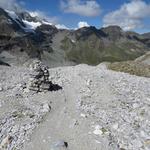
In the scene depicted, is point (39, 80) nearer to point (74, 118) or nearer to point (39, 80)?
point (39, 80)

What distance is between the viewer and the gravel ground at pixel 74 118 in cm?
1748

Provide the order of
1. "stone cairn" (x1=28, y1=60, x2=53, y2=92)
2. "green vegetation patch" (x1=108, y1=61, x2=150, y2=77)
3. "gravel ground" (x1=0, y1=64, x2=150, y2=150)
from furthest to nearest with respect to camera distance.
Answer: "green vegetation patch" (x1=108, y1=61, x2=150, y2=77), "stone cairn" (x1=28, y1=60, x2=53, y2=92), "gravel ground" (x1=0, y1=64, x2=150, y2=150)

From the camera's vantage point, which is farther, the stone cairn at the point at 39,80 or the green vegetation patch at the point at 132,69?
the green vegetation patch at the point at 132,69

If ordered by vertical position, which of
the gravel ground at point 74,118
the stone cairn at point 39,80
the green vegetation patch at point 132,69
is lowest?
the gravel ground at point 74,118

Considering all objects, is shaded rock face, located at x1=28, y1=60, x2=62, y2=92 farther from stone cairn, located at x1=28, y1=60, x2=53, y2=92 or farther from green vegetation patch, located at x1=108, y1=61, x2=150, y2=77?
green vegetation patch, located at x1=108, y1=61, x2=150, y2=77

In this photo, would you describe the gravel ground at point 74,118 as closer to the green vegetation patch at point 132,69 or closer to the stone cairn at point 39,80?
the stone cairn at point 39,80

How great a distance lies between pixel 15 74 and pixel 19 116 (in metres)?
13.9

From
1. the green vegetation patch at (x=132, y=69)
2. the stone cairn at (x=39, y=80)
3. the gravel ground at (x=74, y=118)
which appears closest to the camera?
the gravel ground at (x=74, y=118)

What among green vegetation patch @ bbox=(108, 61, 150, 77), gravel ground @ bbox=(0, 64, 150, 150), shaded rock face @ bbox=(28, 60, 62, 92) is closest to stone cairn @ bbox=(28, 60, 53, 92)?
shaded rock face @ bbox=(28, 60, 62, 92)

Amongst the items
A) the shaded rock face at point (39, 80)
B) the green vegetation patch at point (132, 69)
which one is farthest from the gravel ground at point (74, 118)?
the green vegetation patch at point (132, 69)

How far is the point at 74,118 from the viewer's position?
20.7 m

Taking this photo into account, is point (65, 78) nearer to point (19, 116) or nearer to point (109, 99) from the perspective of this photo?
point (109, 99)

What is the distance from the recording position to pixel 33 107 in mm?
22391

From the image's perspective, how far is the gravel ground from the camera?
1748 centimetres
